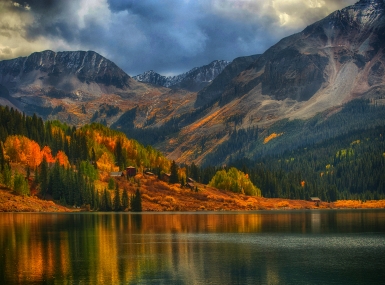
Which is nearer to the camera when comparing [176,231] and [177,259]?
[177,259]

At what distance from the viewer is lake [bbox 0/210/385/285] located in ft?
211

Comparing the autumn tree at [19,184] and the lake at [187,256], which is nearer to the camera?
the lake at [187,256]

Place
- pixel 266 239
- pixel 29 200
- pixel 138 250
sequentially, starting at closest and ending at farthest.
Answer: pixel 138 250 → pixel 266 239 → pixel 29 200

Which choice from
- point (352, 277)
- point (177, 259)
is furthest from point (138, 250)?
point (352, 277)

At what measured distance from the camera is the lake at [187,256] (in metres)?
64.2

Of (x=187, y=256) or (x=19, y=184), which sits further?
(x=19, y=184)

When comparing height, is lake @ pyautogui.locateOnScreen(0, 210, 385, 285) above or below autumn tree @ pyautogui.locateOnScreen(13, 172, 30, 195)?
below

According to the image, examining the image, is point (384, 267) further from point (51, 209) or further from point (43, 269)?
point (51, 209)

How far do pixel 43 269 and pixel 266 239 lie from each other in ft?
155

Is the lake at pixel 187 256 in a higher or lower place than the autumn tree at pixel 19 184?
lower

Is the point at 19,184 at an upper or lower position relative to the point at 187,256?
upper

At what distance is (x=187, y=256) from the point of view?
81.0 m

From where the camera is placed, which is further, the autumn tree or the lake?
the autumn tree

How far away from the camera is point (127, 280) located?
62.8 metres
